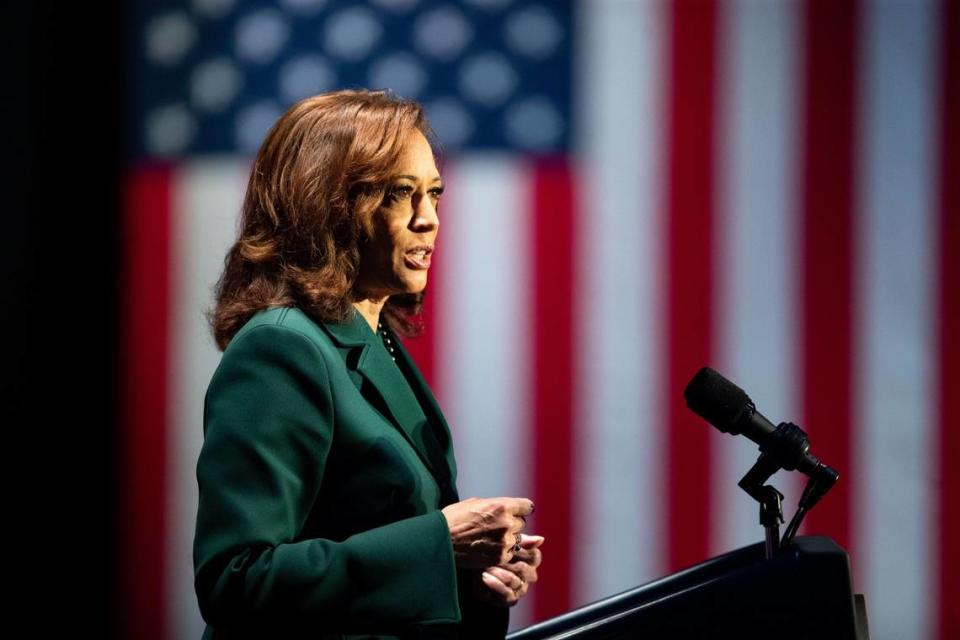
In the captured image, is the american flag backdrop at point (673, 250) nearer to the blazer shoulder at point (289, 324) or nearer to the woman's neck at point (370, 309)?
the woman's neck at point (370, 309)

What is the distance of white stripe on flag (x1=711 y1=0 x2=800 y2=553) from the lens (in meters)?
2.11

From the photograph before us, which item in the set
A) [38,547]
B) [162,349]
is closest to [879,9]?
[162,349]

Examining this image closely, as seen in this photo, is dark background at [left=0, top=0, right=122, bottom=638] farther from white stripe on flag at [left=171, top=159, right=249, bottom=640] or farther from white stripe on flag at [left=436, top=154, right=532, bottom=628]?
white stripe on flag at [left=436, top=154, right=532, bottom=628]

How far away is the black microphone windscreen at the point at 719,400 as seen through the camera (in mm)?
953

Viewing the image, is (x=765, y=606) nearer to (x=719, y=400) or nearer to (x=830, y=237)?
(x=719, y=400)

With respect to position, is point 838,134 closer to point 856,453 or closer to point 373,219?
point 856,453

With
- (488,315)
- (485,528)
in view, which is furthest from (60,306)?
(485,528)

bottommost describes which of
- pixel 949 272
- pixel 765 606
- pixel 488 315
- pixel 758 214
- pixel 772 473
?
pixel 765 606

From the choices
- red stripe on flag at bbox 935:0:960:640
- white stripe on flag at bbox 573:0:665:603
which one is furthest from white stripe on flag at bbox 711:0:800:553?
red stripe on flag at bbox 935:0:960:640

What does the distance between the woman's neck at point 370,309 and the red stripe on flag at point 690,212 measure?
113 cm

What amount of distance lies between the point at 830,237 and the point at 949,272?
0.84 ft

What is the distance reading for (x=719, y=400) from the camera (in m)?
0.95

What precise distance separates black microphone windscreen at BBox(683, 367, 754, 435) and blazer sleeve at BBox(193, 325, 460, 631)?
276 millimetres

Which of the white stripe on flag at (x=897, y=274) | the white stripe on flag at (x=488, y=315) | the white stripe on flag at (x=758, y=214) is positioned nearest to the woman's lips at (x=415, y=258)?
the white stripe on flag at (x=488, y=315)
